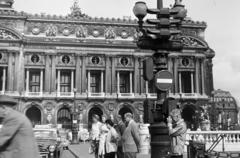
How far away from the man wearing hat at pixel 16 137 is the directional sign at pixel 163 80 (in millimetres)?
4406

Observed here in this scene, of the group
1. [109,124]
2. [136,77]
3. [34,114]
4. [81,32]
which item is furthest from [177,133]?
[81,32]

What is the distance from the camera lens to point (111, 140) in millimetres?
10734

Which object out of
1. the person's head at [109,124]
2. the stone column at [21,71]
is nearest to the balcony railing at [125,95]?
the stone column at [21,71]

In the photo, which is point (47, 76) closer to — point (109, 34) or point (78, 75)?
point (78, 75)

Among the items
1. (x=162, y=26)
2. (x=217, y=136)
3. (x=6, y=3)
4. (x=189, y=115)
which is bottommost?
(x=217, y=136)

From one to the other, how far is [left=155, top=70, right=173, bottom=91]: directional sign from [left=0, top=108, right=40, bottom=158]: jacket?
14.5 feet

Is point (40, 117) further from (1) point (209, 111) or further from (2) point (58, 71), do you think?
(1) point (209, 111)

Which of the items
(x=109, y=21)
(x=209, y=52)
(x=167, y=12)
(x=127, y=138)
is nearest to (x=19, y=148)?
(x=127, y=138)

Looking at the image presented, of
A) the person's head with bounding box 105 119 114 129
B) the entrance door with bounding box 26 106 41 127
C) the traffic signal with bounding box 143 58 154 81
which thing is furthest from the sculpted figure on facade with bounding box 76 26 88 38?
the traffic signal with bounding box 143 58 154 81

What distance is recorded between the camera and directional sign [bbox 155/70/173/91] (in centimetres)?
850

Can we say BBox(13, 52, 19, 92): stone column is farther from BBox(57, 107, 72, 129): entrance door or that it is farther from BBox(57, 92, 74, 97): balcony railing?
BBox(57, 107, 72, 129): entrance door

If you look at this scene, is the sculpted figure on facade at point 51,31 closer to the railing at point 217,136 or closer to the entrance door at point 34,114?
A: the entrance door at point 34,114

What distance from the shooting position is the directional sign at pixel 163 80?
850cm

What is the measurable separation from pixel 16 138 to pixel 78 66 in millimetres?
41956
